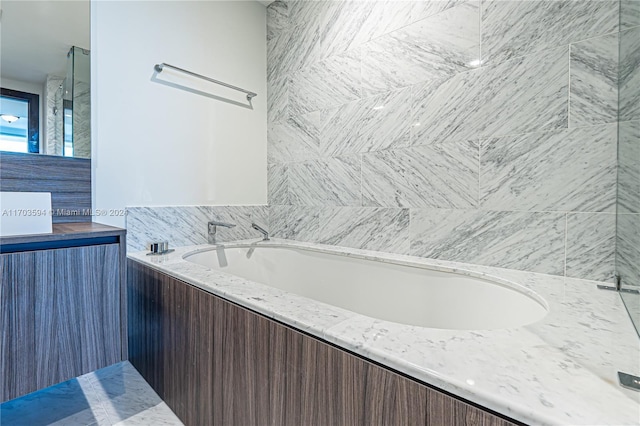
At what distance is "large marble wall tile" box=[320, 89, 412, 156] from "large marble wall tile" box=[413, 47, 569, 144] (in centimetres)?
8

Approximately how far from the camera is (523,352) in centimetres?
65

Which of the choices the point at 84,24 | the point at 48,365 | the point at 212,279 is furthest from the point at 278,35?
the point at 48,365

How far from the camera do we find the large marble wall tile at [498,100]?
4.14 ft

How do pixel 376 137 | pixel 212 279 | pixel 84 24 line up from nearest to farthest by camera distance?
pixel 212 279 → pixel 84 24 → pixel 376 137

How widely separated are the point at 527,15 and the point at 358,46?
36.1 inches

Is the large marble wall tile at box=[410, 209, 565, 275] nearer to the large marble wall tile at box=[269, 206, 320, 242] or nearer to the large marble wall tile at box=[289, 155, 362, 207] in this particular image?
the large marble wall tile at box=[289, 155, 362, 207]

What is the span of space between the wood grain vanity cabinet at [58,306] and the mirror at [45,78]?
77 cm

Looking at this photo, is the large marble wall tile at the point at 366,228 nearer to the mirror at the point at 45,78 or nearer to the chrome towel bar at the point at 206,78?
the chrome towel bar at the point at 206,78

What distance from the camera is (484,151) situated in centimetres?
145

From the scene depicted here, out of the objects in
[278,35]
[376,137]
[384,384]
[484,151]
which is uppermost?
[278,35]

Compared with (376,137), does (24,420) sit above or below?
below

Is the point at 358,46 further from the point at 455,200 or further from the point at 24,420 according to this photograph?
the point at 24,420

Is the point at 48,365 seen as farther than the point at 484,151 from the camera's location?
No

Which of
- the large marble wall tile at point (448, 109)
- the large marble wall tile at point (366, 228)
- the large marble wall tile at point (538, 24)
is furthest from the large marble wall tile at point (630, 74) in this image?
the large marble wall tile at point (366, 228)
